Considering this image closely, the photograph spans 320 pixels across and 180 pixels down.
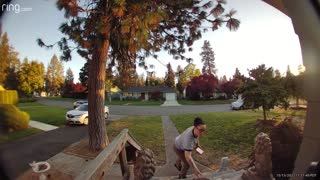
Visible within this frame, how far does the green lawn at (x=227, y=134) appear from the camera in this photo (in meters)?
2.30

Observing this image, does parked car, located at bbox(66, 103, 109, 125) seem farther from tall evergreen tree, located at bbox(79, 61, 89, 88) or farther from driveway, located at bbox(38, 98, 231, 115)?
tall evergreen tree, located at bbox(79, 61, 89, 88)

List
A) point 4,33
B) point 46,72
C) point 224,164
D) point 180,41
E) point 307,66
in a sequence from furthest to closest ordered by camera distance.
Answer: point 180,41 < point 224,164 < point 46,72 < point 4,33 < point 307,66

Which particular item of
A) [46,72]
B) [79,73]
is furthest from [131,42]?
[46,72]

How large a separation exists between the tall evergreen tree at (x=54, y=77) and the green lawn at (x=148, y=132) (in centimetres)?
66

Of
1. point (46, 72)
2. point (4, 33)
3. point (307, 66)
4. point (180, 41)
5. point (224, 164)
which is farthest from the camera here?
point (180, 41)

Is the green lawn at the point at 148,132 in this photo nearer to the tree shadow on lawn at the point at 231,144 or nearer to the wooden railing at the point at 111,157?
the wooden railing at the point at 111,157

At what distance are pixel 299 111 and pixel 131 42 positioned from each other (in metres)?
1.52

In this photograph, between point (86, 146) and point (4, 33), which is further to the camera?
point (86, 146)

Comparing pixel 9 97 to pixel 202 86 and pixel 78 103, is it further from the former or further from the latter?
pixel 202 86

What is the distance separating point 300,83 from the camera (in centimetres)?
191

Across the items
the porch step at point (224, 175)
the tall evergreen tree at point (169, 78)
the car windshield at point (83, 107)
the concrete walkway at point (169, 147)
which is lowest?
the porch step at point (224, 175)

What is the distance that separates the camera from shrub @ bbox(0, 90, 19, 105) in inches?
76.9

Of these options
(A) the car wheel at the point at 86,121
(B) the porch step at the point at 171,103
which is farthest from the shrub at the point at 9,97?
(B) the porch step at the point at 171,103

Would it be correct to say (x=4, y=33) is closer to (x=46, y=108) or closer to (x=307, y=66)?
(x=46, y=108)
